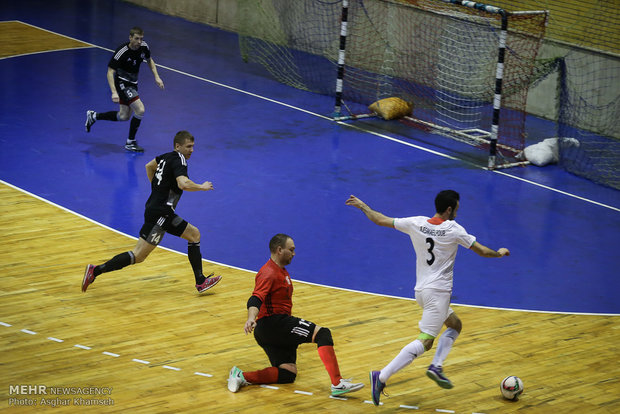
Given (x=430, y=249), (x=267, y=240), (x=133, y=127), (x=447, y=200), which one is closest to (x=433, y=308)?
(x=430, y=249)

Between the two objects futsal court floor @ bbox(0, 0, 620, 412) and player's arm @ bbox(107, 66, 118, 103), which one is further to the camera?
player's arm @ bbox(107, 66, 118, 103)

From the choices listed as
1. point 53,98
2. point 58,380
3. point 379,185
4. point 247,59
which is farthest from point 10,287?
point 247,59

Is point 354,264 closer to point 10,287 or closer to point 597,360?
point 597,360

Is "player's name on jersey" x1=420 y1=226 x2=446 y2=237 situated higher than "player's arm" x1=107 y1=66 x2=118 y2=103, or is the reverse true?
"player's name on jersey" x1=420 y1=226 x2=446 y2=237

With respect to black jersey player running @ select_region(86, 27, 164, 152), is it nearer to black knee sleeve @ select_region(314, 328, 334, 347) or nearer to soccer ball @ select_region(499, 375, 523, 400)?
black knee sleeve @ select_region(314, 328, 334, 347)

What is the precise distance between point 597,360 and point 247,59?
576 inches

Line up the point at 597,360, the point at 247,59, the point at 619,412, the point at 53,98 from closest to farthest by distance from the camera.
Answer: the point at 619,412 < the point at 597,360 < the point at 53,98 < the point at 247,59

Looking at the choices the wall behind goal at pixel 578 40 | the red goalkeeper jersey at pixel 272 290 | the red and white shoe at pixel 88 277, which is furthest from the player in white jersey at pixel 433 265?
the wall behind goal at pixel 578 40

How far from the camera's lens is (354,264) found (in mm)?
12609

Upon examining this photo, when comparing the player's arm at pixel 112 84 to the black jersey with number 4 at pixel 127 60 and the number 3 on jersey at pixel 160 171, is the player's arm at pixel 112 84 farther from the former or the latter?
the number 3 on jersey at pixel 160 171

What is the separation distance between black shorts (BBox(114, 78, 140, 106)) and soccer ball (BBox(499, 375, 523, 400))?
31.2 ft

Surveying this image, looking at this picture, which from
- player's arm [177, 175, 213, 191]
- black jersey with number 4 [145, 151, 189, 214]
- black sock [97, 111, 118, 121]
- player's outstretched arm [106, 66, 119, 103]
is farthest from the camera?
black sock [97, 111, 118, 121]

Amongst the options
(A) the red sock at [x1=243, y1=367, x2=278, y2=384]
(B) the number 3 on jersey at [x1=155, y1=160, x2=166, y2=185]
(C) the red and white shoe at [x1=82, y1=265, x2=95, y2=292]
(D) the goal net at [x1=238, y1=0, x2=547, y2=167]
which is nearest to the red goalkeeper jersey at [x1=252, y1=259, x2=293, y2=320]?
(A) the red sock at [x1=243, y1=367, x2=278, y2=384]

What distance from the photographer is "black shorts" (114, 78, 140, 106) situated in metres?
16.3
